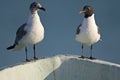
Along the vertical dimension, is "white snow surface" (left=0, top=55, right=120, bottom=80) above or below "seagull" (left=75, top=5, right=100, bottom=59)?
below

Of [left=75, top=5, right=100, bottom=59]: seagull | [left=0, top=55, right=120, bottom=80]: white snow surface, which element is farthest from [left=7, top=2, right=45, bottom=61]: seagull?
[left=0, top=55, right=120, bottom=80]: white snow surface

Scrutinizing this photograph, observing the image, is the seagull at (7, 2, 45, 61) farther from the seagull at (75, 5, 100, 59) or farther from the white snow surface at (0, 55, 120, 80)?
the white snow surface at (0, 55, 120, 80)

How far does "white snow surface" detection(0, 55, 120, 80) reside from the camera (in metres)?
2.27

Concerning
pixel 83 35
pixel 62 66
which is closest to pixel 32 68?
pixel 62 66

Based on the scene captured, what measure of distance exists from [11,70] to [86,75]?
0.45 metres

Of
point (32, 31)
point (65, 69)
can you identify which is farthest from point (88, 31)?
point (65, 69)

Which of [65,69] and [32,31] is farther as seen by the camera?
[32,31]

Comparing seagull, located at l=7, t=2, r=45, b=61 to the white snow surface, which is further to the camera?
seagull, located at l=7, t=2, r=45, b=61

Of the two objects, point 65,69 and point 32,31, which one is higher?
point 32,31

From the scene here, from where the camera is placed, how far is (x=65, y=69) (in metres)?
2.50

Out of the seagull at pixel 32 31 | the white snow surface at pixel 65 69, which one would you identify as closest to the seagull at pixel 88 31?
the seagull at pixel 32 31

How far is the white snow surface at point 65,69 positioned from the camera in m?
2.27

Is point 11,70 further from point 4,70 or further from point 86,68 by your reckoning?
point 86,68

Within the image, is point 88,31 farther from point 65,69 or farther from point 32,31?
point 65,69
